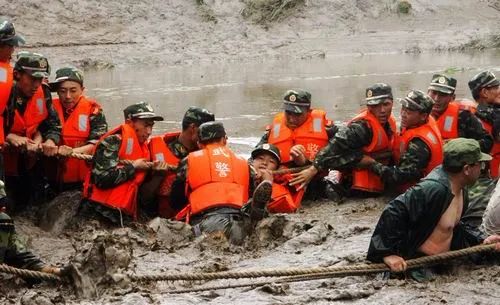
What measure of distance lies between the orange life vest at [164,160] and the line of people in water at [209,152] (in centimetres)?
1

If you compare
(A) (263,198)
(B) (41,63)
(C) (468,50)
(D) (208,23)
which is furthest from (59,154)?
(C) (468,50)

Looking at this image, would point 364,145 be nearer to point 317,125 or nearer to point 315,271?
point 317,125

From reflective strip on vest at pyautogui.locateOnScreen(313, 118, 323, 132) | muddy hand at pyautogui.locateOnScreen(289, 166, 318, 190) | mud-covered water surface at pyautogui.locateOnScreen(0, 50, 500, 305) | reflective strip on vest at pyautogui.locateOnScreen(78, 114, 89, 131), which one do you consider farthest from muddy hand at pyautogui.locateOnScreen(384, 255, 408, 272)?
reflective strip on vest at pyautogui.locateOnScreen(78, 114, 89, 131)

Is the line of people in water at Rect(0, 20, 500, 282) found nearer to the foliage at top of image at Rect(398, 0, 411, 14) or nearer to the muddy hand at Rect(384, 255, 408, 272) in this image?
the muddy hand at Rect(384, 255, 408, 272)

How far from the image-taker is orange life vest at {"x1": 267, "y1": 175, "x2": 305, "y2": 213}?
784 centimetres

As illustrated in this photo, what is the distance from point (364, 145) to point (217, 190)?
170cm

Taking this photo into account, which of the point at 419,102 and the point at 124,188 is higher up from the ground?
the point at 419,102

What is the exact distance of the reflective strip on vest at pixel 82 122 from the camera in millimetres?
7766

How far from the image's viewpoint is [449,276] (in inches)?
218

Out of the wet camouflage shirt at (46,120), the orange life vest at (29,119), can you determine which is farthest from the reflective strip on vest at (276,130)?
the orange life vest at (29,119)

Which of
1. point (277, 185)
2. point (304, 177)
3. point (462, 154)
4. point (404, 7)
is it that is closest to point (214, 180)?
point (277, 185)

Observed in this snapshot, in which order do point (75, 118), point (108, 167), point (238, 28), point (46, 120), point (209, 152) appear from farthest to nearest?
point (238, 28)
point (75, 118)
point (46, 120)
point (108, 167)
point (209, 152)

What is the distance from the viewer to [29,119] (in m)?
7.41

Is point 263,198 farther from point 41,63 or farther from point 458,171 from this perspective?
point 41,63
